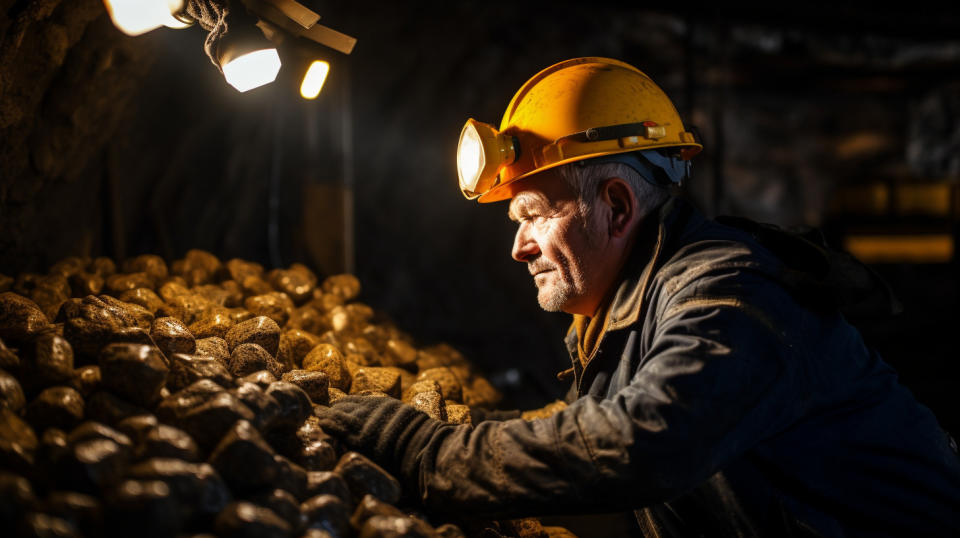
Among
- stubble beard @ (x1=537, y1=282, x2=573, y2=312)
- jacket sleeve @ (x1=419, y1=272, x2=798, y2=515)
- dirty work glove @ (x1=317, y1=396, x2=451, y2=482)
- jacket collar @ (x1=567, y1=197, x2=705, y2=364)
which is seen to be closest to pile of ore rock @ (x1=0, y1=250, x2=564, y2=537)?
dirty work glove @ (x1=317, y1=396, x2=451, y2=482)

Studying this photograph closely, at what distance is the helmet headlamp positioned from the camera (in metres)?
1.86

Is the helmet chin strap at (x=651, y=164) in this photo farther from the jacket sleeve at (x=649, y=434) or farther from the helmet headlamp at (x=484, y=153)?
the jacket sleeve at (x=649, y=434)

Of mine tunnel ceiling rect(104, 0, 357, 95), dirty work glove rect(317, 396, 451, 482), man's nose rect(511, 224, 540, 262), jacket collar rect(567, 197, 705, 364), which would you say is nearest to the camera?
dirty work glove rect(317, 396, 451, 482)

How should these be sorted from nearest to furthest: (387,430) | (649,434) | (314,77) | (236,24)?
(649,434), (387,430), (236,24), (314,77)

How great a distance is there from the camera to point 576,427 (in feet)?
4.39

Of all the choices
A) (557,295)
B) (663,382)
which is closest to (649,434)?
(663,382)

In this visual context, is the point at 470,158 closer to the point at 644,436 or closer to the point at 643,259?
the point at 643,259

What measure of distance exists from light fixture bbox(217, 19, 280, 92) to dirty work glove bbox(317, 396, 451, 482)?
90 centimetres

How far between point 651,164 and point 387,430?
1.06 m

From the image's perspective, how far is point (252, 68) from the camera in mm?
1682

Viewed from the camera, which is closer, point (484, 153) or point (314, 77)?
point (484, 153)

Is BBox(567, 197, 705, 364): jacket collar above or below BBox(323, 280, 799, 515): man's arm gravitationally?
above

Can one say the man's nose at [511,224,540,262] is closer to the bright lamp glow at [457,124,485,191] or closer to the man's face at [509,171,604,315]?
the man's face at [509,171,604,315]

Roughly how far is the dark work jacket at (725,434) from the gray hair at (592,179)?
0.18 meters
